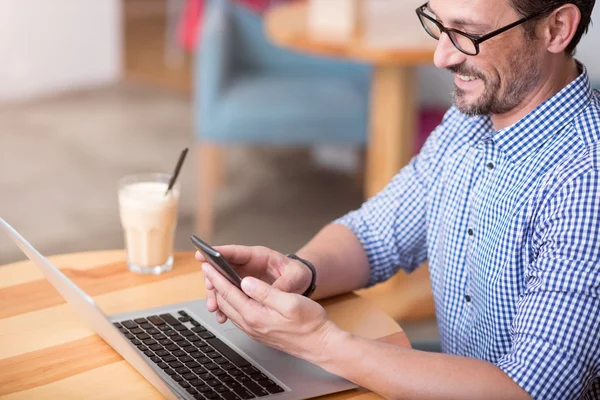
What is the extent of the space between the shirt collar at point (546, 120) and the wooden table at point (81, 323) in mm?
312

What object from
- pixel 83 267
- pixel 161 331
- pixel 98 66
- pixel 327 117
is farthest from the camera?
pixel 98 66

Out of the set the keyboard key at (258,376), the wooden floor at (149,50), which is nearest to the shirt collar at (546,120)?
the keyboard key at (258,376)

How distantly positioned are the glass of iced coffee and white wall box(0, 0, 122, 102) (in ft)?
12.0

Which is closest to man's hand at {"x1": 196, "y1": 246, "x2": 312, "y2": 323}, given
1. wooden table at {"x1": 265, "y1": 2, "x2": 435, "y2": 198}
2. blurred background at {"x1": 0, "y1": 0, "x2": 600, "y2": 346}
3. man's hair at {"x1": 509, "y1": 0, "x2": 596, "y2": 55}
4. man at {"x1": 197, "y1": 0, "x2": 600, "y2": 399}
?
man at {"x1": 197, "y1": 0, "x2": 600, "y2": 399}

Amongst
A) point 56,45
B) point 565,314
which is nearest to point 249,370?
point 565,314

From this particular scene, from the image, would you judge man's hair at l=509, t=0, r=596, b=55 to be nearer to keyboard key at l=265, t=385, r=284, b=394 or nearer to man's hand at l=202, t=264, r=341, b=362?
man's hand at l=202, t=264, r=341, b=362

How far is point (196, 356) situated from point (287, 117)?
212cm

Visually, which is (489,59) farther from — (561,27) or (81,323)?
(81,323)

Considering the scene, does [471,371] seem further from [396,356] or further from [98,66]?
[98,66]

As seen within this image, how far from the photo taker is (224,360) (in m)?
1.20

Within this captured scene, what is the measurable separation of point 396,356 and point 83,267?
60 cm

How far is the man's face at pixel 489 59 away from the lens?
4.14 ft

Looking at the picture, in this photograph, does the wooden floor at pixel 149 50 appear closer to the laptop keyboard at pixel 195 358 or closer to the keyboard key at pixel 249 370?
the laptop keyboard at pixel 195 358

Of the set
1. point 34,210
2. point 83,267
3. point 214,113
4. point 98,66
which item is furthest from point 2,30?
point 83,267
